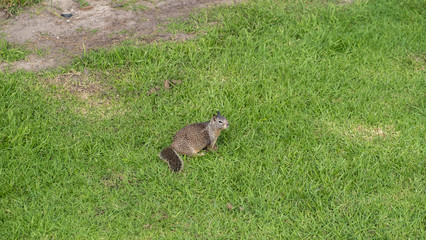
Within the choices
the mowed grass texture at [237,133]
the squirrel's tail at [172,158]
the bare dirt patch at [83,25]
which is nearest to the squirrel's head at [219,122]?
the mowed grass texture at [237,133]

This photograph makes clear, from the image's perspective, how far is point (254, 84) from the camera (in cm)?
612

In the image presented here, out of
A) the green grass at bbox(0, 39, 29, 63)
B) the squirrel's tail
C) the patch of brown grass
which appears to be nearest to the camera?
the squirrel's tail

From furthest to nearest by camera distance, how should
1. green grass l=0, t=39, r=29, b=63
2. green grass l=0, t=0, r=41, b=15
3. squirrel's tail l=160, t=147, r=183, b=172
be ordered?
1. green grass l=0, t=0, r=41, b=15
2. green grass l=0, t=39, r=29, b=63
3. squirrel's tail l=160, t=147, r=183, b=172

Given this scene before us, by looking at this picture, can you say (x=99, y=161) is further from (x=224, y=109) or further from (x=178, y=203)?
(x=224, y=109)

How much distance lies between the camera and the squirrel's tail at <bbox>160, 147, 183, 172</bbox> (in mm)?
4934

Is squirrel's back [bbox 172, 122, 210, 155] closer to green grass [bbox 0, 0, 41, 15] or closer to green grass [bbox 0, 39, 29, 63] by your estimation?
green grass [bbox 0, 39, 29, 63]

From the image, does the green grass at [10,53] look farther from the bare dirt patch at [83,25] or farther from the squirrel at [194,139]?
the squirrel at [194,139]

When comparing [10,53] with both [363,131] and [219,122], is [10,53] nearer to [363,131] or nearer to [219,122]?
[219,122]

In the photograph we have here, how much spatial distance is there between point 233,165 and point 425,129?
2196 mm

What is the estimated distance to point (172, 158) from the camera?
16.4ft

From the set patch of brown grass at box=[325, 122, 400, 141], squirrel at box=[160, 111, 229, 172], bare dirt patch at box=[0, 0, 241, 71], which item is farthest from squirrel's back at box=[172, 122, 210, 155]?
bare dirt patch at box=[0, 0, 241, 71]

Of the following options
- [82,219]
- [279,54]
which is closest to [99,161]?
[82,219]

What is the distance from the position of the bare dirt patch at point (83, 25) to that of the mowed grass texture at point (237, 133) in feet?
0.99

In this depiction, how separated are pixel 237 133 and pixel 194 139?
610 millimetres
